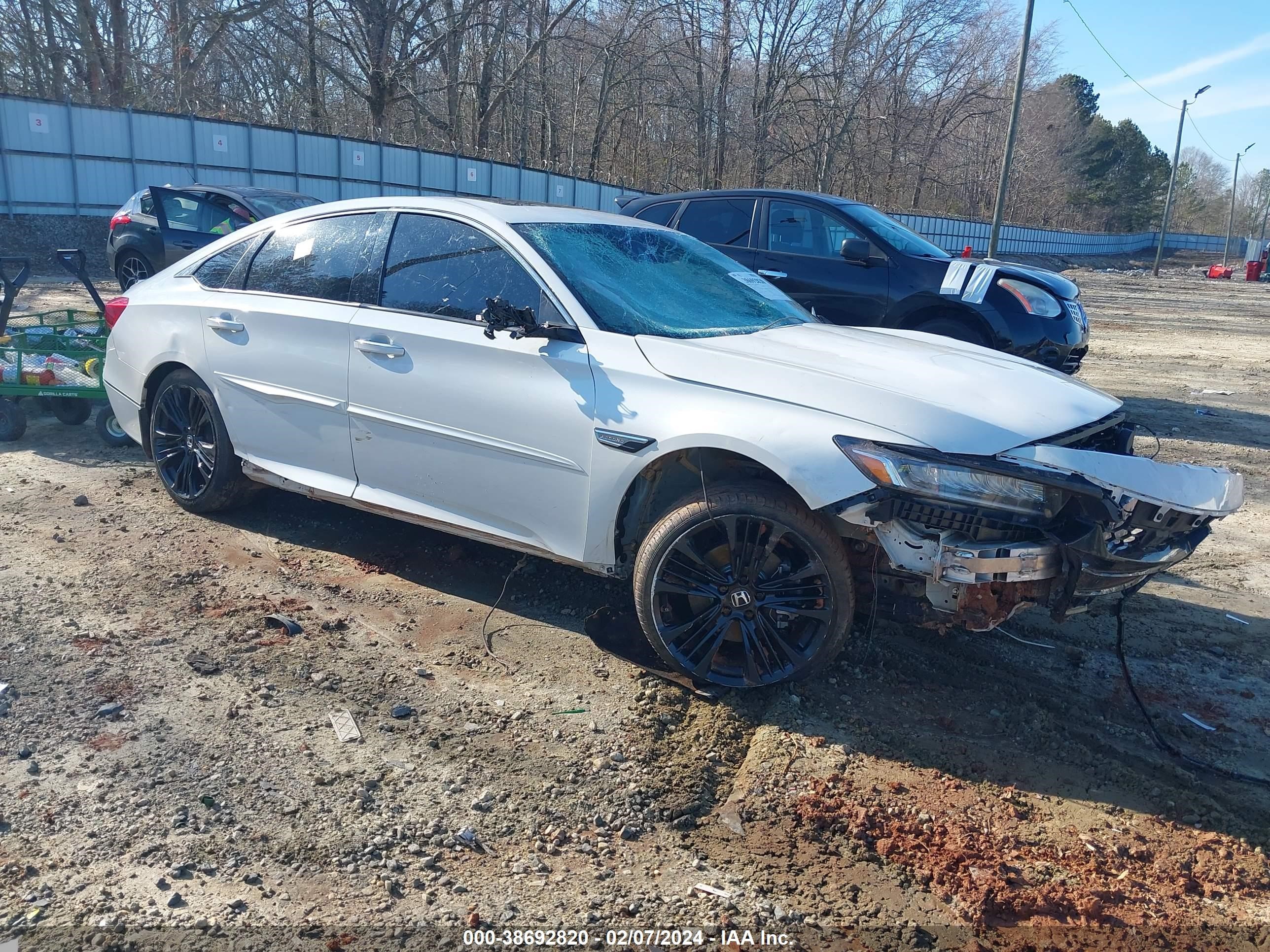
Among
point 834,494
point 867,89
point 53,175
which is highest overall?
point 867,89

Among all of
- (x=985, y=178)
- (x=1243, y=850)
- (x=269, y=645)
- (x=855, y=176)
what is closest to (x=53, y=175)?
(x=269, y=645)

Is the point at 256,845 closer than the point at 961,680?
Yes

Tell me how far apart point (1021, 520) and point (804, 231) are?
577 centimetres

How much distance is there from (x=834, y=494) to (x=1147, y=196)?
286ft

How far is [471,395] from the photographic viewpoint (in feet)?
13.4

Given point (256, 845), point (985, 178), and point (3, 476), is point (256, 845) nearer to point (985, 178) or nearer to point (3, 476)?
point (3, 476)

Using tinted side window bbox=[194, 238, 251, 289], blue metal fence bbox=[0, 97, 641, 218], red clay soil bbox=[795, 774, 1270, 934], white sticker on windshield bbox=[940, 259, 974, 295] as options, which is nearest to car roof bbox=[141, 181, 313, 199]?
blue metal fence bbox=[0, 97, 641, 218]

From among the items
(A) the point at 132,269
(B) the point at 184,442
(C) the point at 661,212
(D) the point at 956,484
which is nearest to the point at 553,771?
(D) the point at 956,484

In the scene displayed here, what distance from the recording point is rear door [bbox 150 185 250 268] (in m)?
12.2

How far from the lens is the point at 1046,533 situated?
3.26 metres

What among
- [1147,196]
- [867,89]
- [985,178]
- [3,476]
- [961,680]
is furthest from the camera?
[1147,196]

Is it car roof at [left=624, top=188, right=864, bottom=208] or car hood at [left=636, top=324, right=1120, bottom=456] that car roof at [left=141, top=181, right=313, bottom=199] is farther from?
car hood at [left=636, top=324, right=1120, bottom=456]

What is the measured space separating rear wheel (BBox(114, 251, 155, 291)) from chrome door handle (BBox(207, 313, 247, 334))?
8956 mm

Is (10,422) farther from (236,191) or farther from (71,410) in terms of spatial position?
(236,191)
